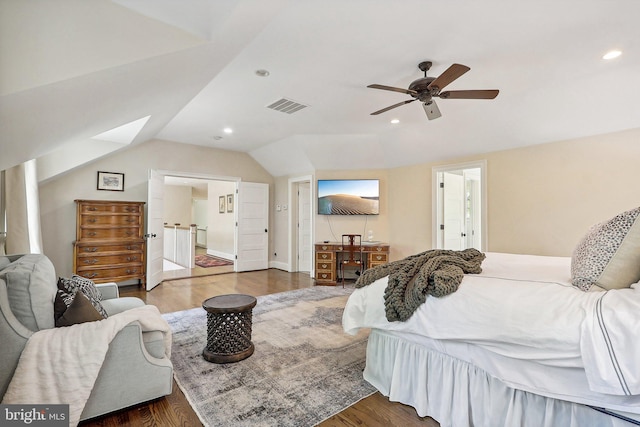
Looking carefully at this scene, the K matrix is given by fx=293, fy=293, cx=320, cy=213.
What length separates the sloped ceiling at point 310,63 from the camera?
4.95 ft

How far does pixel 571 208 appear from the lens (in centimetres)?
374

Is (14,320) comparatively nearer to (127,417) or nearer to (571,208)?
(127,417)

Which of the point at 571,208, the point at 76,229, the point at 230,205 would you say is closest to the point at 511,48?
the point at 571,208

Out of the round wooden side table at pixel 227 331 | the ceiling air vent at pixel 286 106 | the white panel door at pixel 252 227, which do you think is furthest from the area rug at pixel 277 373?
the white panel door at pixel 252 227

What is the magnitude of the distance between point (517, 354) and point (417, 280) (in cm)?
58

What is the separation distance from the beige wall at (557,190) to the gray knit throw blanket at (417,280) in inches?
104

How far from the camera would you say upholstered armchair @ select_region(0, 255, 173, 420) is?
1.46m

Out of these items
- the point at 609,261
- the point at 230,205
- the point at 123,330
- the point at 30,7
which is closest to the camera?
the point at 30,7

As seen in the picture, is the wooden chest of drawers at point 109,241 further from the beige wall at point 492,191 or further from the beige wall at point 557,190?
the beige wall at point 557,190

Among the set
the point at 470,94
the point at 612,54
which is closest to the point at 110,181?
the point at 470,94

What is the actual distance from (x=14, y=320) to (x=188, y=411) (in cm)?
106

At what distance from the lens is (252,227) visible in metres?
6.46

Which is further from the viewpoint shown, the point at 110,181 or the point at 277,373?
the point at 110,181

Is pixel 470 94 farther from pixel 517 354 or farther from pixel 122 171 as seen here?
pixel 122 171
